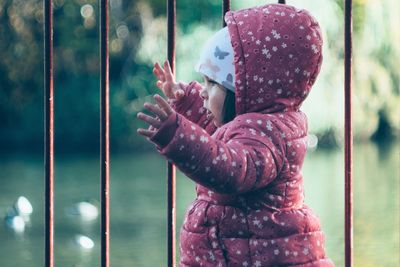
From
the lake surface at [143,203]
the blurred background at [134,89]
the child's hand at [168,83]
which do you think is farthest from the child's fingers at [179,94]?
the blurred background at [134,89]

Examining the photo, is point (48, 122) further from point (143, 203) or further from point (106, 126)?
point (143, 203)

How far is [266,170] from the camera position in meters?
1.85

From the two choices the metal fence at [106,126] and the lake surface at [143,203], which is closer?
the metal fence at [106,126]

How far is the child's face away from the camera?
1969 mm

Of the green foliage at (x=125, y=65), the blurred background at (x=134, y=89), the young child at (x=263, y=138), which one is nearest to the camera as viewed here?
the young child at (x=263, y=138)

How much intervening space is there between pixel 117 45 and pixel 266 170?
41.2 ft

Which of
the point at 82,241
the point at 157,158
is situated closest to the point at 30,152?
the point at 157,158

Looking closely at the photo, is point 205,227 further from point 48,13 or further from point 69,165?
point 69,165

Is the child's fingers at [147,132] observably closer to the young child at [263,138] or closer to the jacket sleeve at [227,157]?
the jacket sleeve at [227,157]

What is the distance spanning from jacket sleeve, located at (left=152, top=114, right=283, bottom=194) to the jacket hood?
7cm

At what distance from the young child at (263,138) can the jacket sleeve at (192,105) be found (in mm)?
172

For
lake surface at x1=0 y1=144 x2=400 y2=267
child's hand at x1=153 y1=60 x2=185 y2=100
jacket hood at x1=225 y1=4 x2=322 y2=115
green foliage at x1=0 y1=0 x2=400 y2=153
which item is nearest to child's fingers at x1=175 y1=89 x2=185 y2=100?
child's hand at x1=153 y1=60 x2=185 y2=100

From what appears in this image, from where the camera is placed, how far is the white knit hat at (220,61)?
1.95m

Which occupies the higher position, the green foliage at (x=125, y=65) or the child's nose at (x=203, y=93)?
the green foliage at (x=125, y=65)
